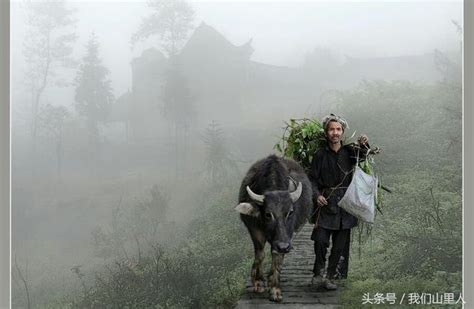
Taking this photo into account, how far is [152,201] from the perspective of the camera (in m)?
2.99

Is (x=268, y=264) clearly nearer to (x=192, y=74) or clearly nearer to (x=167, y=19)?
(x=192, y=74)

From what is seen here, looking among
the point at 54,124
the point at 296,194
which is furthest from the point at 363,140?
the point at 54,124

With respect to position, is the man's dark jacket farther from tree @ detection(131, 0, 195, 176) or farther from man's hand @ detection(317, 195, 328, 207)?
tree @ detection(131, 0, 195, 176)

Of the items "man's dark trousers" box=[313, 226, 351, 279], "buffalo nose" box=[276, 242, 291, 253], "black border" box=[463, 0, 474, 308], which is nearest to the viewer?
"buffalo nose" box=[276, 242, 291, 253]

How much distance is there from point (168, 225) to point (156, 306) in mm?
446

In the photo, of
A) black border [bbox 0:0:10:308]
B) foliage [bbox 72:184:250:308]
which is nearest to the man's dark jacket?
foliage [bbox 72:184:250:308]

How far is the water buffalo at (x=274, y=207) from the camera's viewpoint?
2408mm

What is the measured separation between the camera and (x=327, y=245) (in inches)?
107

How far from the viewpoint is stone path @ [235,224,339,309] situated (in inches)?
103

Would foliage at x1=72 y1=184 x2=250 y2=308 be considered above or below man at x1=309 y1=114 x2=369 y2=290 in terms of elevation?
below

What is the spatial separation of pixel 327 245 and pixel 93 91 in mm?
1598

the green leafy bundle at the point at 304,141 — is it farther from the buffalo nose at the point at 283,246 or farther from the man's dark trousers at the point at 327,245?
the buffalo nose at the point at 283,246

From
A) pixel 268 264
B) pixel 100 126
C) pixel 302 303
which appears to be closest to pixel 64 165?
pixel 100 126

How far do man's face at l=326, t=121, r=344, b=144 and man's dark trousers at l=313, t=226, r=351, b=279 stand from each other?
46 cm
